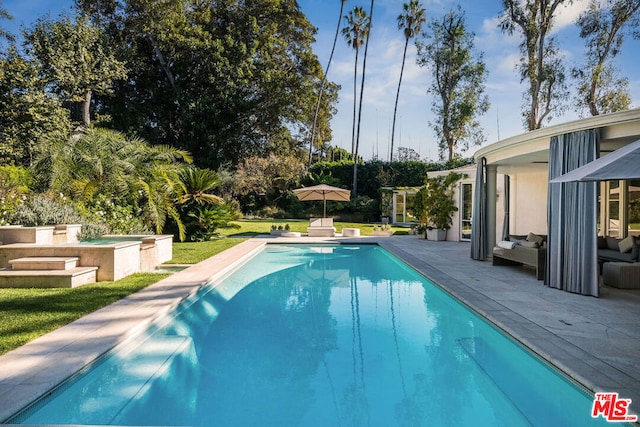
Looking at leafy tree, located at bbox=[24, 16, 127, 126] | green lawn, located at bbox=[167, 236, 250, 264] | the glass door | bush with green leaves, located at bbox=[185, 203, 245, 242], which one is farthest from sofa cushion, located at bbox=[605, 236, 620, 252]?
leafy tree, located at bbox=[24, 16, 127, 126]

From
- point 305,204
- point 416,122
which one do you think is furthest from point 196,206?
point 416,122

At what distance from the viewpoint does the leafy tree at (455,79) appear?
2795 cm

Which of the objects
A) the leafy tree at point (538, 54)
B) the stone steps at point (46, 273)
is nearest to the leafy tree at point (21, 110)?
the stone steps at point (46, 273)

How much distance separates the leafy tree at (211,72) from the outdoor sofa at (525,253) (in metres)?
19.4

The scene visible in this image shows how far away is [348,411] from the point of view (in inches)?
133

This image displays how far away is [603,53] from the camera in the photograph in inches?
759

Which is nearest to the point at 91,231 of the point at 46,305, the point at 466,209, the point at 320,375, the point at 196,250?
the point at 196,250

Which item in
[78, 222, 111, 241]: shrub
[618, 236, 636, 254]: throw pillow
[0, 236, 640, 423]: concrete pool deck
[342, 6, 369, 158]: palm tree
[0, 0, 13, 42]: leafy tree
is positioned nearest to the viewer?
[0, 236, 640, 423]: concrete pool deck

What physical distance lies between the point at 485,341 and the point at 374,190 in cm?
2398

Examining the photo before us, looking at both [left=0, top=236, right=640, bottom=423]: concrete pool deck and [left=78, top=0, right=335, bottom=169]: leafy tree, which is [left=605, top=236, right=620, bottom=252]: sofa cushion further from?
[left=78, top=0, right=335, bottom=169]: leafy tree

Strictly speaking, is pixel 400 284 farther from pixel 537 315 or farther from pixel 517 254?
pixel 537 315

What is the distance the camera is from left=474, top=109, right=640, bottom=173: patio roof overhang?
591cm

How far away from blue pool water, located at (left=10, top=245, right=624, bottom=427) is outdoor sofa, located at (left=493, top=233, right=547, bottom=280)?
258 centimetres

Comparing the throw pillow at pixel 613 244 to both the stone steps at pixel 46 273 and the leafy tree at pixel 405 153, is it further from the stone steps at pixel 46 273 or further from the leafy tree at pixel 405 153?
the leafy tree at pixel 405 153
